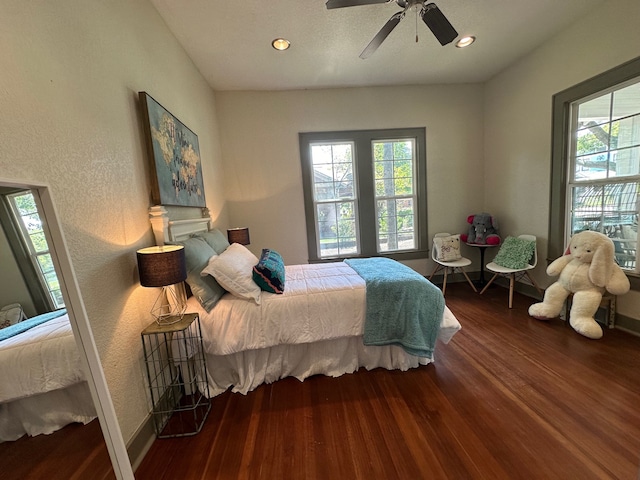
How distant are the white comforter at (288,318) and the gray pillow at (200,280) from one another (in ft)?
0.18

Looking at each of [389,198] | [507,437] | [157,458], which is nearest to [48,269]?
[157,458]

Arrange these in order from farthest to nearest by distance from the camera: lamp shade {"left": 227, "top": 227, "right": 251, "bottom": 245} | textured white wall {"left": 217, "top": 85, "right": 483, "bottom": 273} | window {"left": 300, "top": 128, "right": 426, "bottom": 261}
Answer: window {"left": 300, "top": 128, "right": 426, "bottom": 261} → textured white wall {"left": 217, "top": 85, "right": 483, "bottom": 273} → lamp shade {"left": 227, "top": 227, "right": 251, "bottom": 245}

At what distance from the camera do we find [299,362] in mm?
1868

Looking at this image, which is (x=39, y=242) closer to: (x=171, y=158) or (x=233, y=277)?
(x=233, y=277)

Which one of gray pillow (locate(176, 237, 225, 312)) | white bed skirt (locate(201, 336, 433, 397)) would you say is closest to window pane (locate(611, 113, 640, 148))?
white bed skirt (locate(201, 336, 433, 397))

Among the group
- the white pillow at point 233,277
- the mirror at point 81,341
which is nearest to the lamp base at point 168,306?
the white pillow at point 233,277

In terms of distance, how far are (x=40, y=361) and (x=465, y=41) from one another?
3816mm

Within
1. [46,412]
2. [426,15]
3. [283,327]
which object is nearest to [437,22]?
[426,15]

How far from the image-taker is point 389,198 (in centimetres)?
361

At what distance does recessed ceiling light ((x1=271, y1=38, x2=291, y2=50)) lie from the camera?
2299mm

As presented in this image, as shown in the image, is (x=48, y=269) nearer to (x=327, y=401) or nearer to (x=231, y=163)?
(x=327, y=401)

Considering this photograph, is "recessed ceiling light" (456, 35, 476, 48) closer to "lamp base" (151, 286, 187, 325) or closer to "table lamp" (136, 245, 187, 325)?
"table lamp" (136, 245, 187, 325)

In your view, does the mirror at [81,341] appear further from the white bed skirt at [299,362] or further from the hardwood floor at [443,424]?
the white bed skirt at [299,362]

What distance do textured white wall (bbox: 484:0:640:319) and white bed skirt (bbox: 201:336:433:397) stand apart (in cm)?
222
